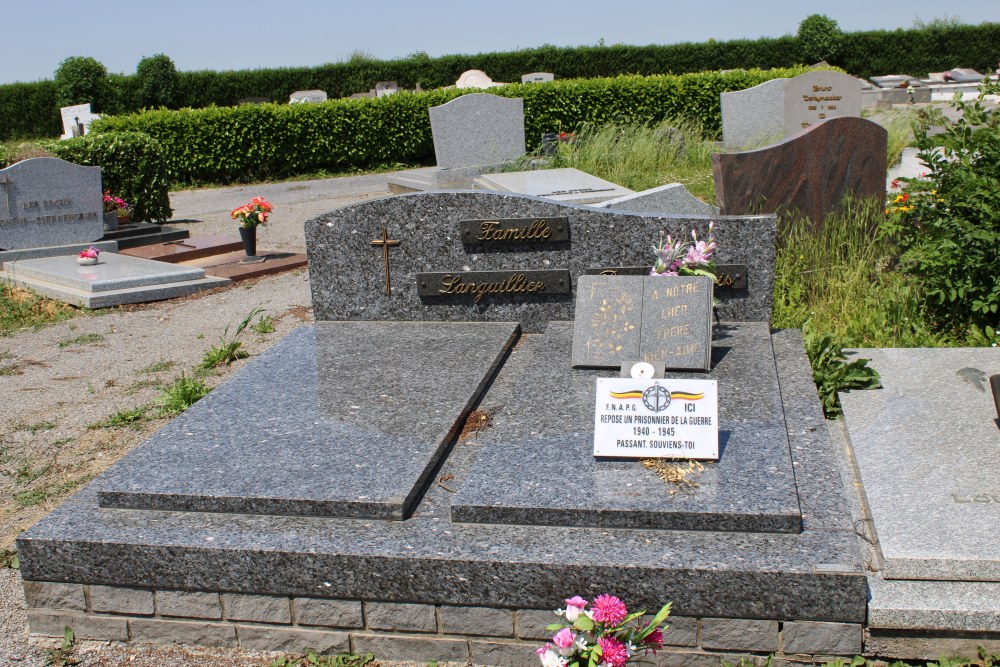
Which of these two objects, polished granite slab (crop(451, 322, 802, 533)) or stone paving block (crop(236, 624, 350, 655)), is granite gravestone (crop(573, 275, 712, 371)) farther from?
stone paving block (crop(236, 624, 350, 655))

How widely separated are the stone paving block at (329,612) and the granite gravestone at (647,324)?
1.53 m

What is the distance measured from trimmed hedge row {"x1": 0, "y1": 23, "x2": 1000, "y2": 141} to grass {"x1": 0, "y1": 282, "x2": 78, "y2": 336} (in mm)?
18669

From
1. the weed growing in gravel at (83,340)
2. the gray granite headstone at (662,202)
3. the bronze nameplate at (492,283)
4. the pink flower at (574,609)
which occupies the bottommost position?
the weed growing in gravel at (83,340)

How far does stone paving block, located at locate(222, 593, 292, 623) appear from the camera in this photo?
2719 millimetres

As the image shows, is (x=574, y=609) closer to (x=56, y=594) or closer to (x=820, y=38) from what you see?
(x=56, y=594)

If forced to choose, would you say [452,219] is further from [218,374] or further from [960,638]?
[960,638]

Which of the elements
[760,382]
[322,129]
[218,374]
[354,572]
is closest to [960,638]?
[760,382]

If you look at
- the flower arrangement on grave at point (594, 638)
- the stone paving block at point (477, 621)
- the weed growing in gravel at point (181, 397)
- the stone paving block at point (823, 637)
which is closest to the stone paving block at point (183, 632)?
the stone paving block at point (477, 621)

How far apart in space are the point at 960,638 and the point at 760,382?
4.26ft

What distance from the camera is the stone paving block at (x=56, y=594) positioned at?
2.82m

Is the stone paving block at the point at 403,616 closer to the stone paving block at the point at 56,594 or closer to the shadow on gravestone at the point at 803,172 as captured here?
the stone paving block at the point at 56,594

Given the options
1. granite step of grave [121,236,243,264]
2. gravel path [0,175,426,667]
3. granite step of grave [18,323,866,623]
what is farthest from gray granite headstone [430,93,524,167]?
granite step of grave [18,323,866,623]

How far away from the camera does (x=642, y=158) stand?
424 inches

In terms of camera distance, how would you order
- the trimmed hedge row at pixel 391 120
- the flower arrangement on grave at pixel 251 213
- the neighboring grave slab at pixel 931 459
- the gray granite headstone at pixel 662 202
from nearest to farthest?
the neighboring grave slab at pixel 931 459 → the gray granite headstone at pixel 662 202 → the flower arrangement on grave at pixel 251 213 → the trimmed hedge row at pixel 391 120
